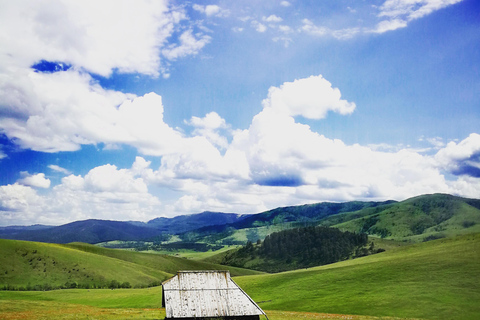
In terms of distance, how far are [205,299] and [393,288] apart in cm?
5159

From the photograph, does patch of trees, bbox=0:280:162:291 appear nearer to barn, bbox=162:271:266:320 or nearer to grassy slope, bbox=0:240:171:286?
grassy slope, bbox=0:240:171:286

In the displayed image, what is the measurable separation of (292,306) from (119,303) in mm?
45150

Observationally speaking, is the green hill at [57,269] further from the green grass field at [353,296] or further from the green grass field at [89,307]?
the green grass field at [353,296]

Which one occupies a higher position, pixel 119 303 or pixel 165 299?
pixel 165 299

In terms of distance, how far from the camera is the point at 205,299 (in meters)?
43.3

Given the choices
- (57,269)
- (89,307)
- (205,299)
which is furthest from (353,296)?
(57,269)

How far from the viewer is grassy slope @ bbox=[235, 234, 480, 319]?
207ft

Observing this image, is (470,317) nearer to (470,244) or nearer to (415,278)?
(415,278)

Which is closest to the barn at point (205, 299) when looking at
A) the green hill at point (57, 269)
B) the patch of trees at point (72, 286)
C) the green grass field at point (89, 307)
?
the green grass field at point (89, 307)

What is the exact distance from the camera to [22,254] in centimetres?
15650

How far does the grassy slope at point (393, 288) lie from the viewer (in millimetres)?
62969

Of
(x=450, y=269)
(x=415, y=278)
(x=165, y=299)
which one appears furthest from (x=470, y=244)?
(x=165, y=299)

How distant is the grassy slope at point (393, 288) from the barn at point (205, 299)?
31482mm

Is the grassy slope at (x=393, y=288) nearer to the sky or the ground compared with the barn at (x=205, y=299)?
nearer to the ground
